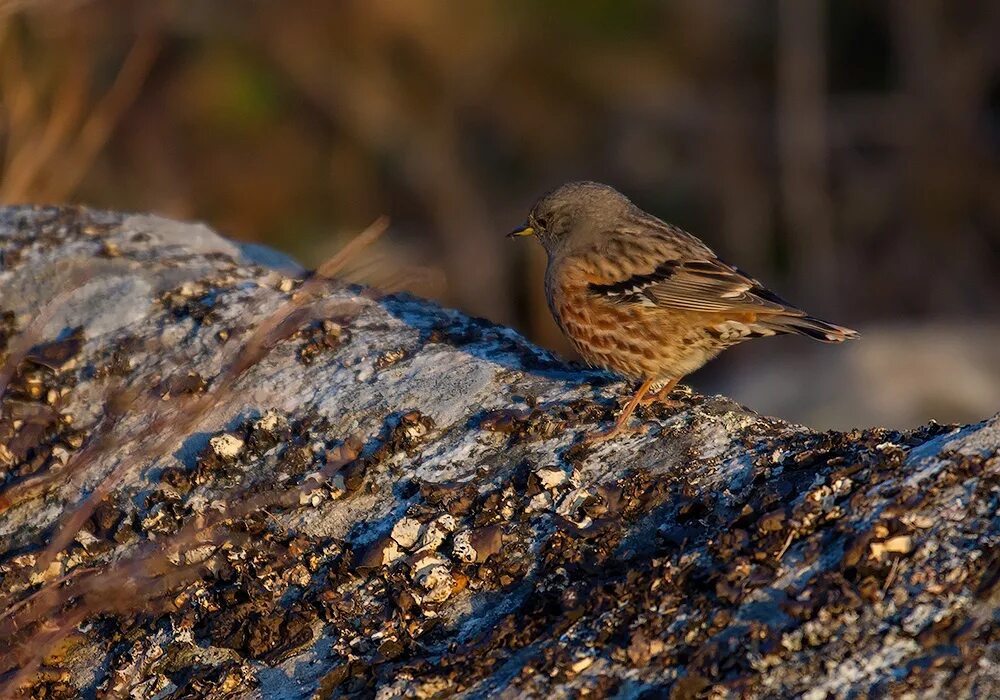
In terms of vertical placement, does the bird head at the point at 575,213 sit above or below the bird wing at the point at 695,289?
above

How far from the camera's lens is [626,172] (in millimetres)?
12344

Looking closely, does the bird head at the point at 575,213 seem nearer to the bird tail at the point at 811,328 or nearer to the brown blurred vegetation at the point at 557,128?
the bird tail at the point at 811,328

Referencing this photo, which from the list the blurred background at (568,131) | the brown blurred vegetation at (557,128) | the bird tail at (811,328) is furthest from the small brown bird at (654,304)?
the brown blurred vegetation at (557,128)

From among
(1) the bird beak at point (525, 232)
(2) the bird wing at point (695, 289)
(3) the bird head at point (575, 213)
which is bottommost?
(2) the bird wing at point (695, 289)

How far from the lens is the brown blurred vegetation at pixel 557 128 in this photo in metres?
11.3

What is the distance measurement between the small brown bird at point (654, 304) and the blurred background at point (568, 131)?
4.57 m

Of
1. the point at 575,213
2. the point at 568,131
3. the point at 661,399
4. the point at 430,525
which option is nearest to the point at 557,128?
the point at 568,131

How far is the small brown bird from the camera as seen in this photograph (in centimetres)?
464

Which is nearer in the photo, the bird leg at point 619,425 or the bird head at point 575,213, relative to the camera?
the bird leg at point 619,425

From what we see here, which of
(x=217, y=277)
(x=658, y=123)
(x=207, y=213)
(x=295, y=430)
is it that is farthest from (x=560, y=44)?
(x=295, y=430)

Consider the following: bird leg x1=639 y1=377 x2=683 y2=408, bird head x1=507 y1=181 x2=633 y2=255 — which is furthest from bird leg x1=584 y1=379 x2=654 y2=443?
bird head x1=507 y1=181 x2=633 y2=255

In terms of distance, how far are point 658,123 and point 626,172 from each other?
23.7 inches

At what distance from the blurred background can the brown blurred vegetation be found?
22 millimetres

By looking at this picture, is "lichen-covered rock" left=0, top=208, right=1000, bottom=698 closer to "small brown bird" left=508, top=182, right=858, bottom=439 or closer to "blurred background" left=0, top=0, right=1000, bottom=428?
"small brown bird" left=508, top=182, right=858, bottom=439
